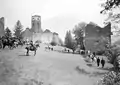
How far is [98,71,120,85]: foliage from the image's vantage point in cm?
288

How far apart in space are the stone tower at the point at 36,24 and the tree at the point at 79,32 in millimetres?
856

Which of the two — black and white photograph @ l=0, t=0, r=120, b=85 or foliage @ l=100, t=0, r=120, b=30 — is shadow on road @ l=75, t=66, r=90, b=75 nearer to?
black and white photograph @ l=0, t=0, r=120, b=85

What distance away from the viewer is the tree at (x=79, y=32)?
3152 mm

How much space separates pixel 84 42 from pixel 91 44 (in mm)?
174

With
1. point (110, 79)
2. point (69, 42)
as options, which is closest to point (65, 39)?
point (69, 42)

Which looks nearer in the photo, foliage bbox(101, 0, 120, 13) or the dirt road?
the dirt road

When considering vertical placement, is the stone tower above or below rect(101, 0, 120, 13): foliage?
below

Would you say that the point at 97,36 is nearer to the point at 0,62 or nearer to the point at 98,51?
the point at 98,51

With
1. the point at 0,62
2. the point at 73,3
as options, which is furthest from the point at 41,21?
the point at 0,62

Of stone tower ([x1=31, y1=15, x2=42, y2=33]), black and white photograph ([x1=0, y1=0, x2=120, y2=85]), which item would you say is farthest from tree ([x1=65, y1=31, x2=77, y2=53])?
stone tower ([x1=31, y1=15, x2=42, y2=33])

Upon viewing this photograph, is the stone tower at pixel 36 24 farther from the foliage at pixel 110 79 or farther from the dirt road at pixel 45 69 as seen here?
the foliage at pixel 110 79

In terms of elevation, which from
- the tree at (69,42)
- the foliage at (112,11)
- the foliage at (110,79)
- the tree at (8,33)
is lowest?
the foliage at (110,79)

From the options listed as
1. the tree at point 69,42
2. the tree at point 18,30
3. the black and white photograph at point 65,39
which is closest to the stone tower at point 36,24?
the black and white photograph at point 65,39

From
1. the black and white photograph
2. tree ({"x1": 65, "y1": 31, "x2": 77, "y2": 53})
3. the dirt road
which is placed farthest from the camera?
tree ({"x1": 65, "y1": 31, "x2": 77, "y2": 53})
